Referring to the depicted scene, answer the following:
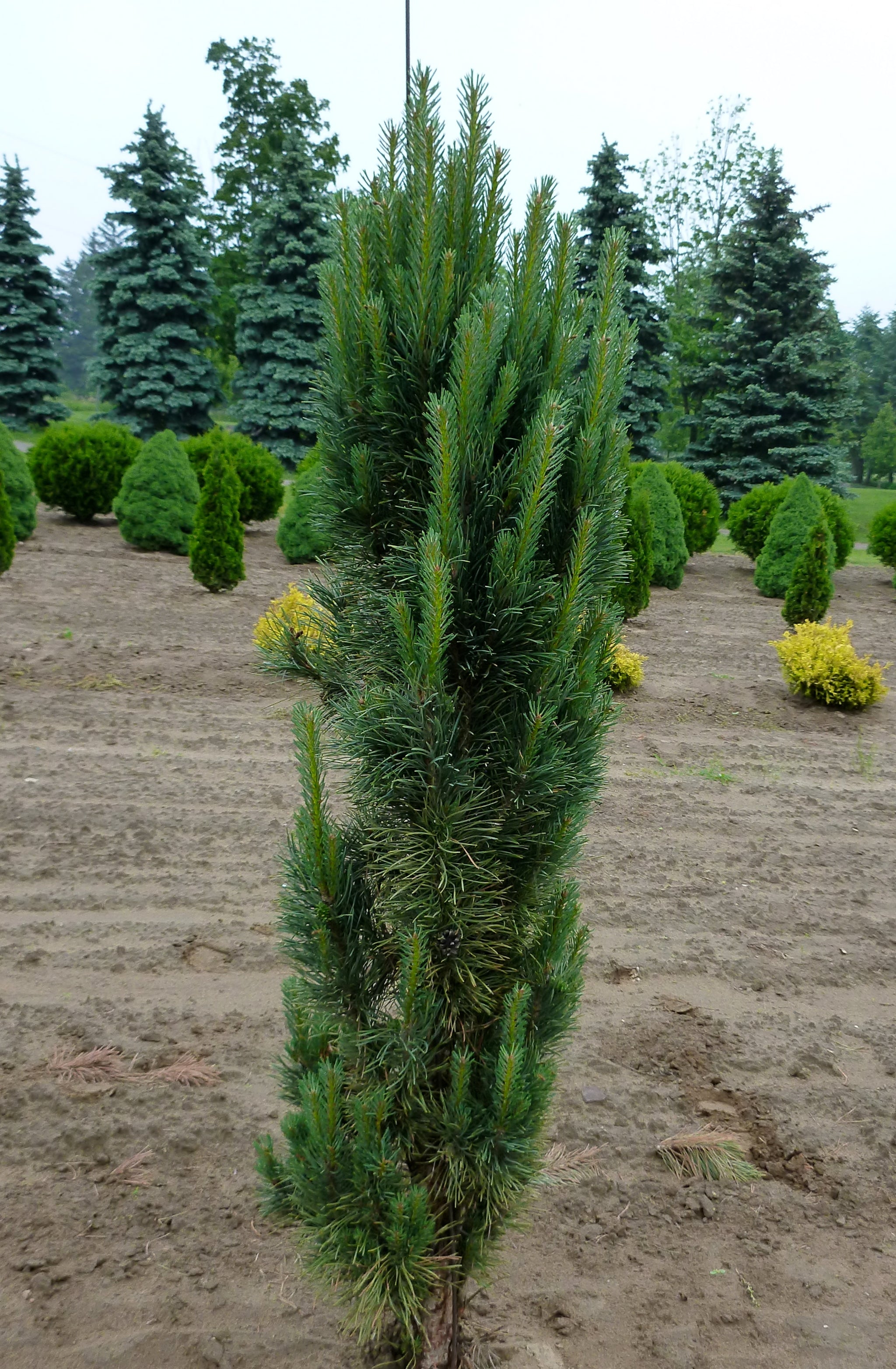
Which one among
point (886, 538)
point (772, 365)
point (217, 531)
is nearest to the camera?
point (217, 531)

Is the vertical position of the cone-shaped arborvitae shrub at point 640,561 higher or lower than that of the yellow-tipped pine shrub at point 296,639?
lower

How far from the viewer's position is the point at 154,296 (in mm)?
24438

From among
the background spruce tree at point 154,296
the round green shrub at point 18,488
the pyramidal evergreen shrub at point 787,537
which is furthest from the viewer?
the background spruce tree at point 154,296

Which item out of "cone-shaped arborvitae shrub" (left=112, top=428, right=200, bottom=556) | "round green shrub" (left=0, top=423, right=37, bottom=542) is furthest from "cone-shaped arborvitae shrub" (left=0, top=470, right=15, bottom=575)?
"cone-shaped arborvitae shrub" (left=112, top=428, right=200, bottom=556)

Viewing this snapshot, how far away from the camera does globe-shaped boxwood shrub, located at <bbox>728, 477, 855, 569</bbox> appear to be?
15000 millimetres

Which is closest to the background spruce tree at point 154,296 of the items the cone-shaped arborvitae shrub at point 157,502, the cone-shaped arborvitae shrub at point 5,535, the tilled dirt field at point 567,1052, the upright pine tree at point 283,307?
the upright pine tree at point 283,307

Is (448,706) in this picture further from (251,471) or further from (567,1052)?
(251,471)

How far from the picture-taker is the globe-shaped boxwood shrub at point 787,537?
12.9 m

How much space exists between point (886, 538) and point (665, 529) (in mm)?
3498

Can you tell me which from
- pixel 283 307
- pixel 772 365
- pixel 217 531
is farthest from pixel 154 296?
pixel 217 531

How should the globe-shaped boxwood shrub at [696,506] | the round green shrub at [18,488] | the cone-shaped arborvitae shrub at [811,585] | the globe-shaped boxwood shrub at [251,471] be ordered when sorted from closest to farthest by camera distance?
the cone-shaped arborvitae shrub at [811,585] < the round green shrub at [18,488] < the globe-shaped boxwood shrub at [251,471] < the globe-shaped boxwood shrub at [696,506]

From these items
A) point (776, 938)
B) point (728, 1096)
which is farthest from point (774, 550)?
point (728, 1096)

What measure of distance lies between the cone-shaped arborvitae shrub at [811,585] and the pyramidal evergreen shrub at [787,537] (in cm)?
191

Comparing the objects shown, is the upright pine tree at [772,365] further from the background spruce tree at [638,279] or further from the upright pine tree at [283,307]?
the upright pine tree at [283,307]
